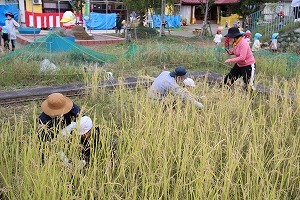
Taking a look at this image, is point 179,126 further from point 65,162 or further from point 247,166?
point 65,162

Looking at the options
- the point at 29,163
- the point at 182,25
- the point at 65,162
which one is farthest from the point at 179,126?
the point at 182,25

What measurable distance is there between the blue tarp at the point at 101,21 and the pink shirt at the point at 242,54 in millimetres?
14490

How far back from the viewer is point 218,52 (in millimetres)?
7531

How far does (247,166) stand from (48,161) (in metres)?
1.20

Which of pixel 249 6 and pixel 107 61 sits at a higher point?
pixel 249 6

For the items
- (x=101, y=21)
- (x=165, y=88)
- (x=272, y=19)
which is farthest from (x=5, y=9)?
(x=165, y=88)

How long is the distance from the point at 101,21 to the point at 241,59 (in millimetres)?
15316

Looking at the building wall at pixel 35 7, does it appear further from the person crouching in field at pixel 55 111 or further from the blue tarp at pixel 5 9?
the person crouching in field at pixel 55 111

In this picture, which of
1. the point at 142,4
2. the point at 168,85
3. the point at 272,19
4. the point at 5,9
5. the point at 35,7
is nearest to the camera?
the point at 168,85

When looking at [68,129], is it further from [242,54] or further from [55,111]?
[242,54]

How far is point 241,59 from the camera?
184 inches

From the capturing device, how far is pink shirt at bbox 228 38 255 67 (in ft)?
15.3

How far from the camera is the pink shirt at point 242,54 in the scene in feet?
15.3

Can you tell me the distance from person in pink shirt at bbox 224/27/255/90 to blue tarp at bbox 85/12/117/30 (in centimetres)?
1436
